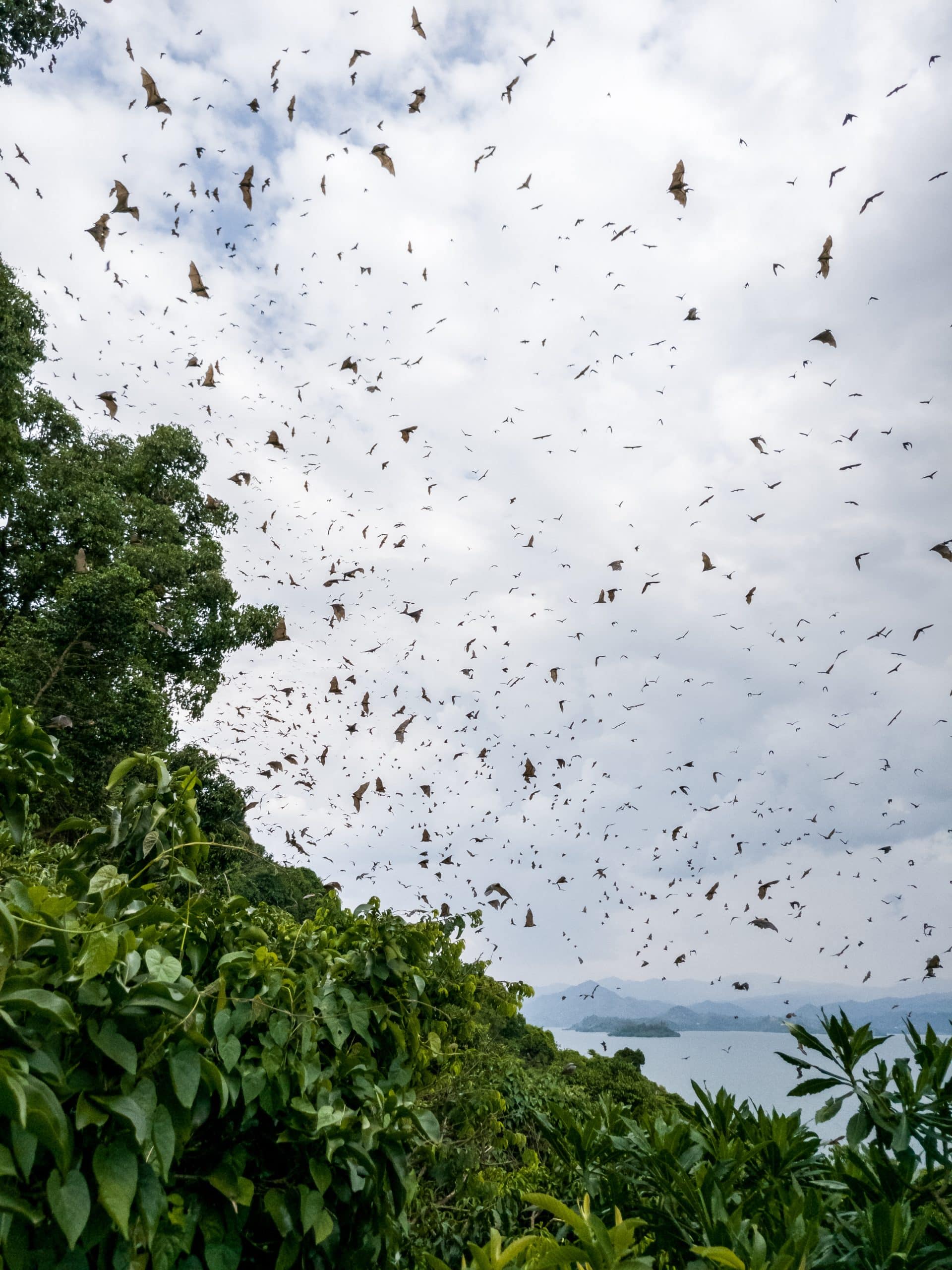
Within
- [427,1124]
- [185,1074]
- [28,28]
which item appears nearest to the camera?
[185,1074]

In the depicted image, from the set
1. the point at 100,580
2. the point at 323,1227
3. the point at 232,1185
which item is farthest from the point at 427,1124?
the point at 100,580

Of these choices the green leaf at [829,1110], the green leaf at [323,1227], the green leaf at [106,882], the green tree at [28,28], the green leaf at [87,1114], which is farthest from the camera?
the green tree at [28,28]

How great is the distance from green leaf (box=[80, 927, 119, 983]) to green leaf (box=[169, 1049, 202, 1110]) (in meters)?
0.23

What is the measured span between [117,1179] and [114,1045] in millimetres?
216

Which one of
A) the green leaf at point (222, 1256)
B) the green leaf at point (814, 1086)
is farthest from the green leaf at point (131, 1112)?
the green leaf at point (814, 1086)

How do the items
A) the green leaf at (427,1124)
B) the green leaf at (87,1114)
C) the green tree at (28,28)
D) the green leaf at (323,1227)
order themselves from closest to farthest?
the green leaf at (87,1114) < the green leaf at (323,1227) < the green leaf at (427,1124) < the green tree at (28,28)

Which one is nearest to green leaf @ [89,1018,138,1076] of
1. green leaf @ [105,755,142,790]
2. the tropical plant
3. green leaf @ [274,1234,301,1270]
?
the tropical plant

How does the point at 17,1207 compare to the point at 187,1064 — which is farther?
the point at 187,1064

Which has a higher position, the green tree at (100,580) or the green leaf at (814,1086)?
the green tree at (100,580)

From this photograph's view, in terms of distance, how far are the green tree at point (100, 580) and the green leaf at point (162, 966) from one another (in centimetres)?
1271

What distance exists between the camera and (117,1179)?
1334 millimetres

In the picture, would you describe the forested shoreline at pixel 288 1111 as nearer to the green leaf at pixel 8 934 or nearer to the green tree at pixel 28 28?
the green leaf at pixel 8 934

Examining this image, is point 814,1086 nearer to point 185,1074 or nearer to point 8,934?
point 185,1074

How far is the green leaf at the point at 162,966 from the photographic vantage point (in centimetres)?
145
